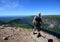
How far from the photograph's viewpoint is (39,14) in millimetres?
9266

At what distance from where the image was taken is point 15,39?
367 inches

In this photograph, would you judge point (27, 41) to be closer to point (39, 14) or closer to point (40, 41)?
point (40, 41)

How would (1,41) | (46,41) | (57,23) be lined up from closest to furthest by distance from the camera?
(46,41) → (1,41) → (57,23)

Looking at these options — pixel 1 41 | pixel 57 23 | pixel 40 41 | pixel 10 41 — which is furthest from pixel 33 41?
pixel 57 23

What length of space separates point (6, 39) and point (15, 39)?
684mm

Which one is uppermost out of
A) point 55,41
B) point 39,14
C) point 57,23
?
point 39,14

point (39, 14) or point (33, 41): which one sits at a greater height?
point (39, 14)

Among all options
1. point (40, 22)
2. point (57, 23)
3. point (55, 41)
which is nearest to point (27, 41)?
point (40, 22)

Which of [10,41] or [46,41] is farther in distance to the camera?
[10,41]

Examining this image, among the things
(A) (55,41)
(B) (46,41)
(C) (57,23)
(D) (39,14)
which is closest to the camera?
→ (B) (46,41)

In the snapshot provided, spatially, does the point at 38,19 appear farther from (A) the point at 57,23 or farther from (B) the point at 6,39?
(A) the point at 57,23

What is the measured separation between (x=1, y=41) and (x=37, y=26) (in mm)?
3030

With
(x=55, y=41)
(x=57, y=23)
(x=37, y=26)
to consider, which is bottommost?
(x=57, y=23)

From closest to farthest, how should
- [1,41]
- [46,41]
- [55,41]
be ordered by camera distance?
[46,41], [1,41], [55,41]
